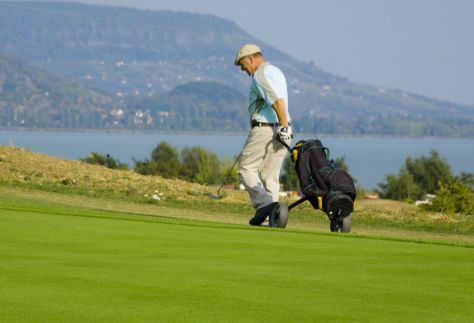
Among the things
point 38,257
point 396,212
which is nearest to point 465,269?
point 38,257

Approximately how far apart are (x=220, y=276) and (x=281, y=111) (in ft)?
21.3

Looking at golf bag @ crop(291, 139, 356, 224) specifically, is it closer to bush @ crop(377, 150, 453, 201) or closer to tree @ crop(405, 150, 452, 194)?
bush @ crop(377, 150, 453, 201)

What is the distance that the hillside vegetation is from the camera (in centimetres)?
1963

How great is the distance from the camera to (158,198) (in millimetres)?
23281

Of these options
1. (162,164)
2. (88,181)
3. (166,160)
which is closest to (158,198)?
(88,181)

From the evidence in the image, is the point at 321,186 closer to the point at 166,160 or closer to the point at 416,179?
the point at 166,160

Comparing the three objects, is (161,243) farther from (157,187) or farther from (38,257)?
(157,187)

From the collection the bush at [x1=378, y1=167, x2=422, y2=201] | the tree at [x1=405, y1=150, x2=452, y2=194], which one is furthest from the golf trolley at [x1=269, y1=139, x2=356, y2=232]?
the tree at [x1=405, y1=150, x2=452, y2=194]

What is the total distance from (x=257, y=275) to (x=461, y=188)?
71.4ft

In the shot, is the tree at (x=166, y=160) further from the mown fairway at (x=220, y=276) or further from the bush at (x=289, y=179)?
the mown fairway at (x=220, y=276)

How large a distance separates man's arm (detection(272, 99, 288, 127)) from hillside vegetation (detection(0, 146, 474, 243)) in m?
3.13

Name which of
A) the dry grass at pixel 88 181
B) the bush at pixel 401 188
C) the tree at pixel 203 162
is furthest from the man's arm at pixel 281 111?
the bush at pixel 401 188

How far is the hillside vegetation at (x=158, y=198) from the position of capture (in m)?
19.6

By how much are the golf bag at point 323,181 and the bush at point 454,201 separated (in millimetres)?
10542
